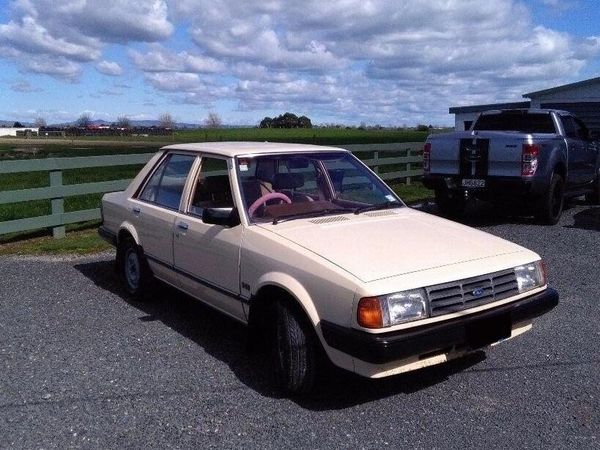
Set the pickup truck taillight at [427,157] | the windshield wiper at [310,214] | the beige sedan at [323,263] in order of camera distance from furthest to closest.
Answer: the pickup truck taillight at [427,157]
the windshield wiper at [310,214]
the beige sedan at [323,263]

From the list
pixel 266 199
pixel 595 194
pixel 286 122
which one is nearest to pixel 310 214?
pixel 266 199

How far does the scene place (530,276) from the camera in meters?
4.25

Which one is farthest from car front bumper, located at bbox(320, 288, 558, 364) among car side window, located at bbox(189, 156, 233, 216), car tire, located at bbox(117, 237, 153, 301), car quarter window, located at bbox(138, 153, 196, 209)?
car tire, located at bbox(117, 237, 153, 301)

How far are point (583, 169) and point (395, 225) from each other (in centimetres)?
844

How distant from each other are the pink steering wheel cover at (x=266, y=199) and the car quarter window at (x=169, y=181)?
0.90m

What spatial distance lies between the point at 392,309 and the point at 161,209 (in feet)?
8.74

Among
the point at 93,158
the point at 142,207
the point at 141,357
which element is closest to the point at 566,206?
the point at 93,158

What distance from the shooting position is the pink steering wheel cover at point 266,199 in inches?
184

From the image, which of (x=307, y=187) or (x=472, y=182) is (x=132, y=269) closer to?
(x=307, y=187)

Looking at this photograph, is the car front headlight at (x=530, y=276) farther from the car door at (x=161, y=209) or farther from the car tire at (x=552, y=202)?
the car tire at (x=552, y=202)

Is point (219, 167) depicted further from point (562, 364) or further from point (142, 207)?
point (562, 364)

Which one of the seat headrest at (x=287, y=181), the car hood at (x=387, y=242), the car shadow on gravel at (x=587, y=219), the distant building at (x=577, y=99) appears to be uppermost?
the distant building at (x=577, y=99)

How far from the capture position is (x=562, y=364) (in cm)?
457

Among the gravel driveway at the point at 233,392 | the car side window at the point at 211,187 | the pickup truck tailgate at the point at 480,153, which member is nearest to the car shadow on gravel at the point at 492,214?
the pickup truck tailgate at the point at 480,153
